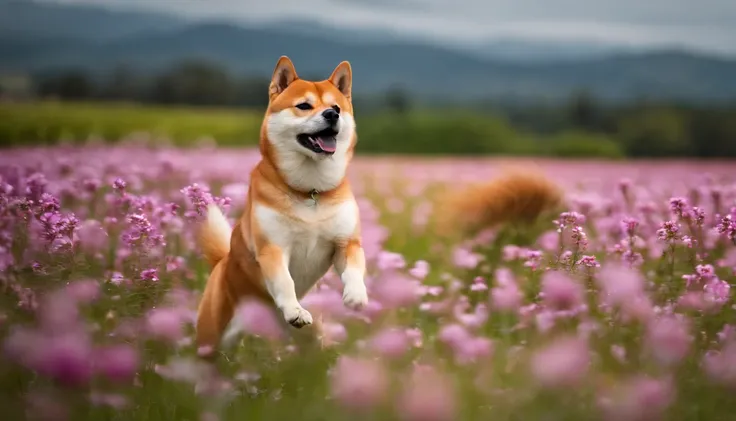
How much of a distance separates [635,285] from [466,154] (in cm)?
2463

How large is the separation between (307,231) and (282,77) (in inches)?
34.6

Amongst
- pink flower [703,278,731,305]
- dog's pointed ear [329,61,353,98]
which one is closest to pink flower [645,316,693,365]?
pink flower [703,278,731,305]

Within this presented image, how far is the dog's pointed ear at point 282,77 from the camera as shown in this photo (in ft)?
13.1

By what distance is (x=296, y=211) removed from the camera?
3.85 meters

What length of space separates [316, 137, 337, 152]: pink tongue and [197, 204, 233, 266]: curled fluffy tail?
1.03 meters

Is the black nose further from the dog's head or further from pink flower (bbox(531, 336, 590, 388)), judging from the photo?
pink flower (bbox(531, 336, 590, 388))

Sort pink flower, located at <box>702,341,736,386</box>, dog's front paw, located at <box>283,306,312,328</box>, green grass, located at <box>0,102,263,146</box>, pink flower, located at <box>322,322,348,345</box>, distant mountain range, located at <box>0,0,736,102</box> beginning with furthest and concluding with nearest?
distant mountain range, located at <box>0,0,736,102</box>, green grass, located at <box>0,102,263,146</box>, pink flower, located at <box>322,322,348,345</box>, dog's front paw, located at <box>283,306,312,328</box>, pink flower, located at <box>702,341,736,386</box>

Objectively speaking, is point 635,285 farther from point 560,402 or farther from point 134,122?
point 134,122

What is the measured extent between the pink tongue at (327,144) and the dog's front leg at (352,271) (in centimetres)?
50

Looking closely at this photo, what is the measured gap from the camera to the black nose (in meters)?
3.73

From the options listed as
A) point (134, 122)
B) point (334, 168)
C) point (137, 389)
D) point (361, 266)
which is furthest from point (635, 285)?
point (134, 122)

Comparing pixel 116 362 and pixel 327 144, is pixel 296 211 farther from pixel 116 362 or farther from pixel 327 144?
pixel 116 362

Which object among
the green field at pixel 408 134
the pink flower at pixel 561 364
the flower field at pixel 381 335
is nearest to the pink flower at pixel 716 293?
the flower field at pixel 381 335

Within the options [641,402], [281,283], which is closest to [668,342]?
[641,402]
